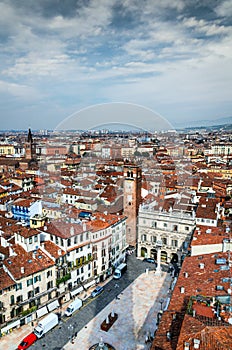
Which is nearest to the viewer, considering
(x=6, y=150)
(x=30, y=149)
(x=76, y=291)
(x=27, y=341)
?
(x=27, y=341)

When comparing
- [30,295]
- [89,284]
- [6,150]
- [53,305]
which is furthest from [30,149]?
[30,295]

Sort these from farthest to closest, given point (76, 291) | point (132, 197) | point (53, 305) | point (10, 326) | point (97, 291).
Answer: point (132, 197), point (97, 291), point (76, 291), point (53, 305), point (10, 326)

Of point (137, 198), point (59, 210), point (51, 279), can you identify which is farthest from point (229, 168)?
point (51, 279)

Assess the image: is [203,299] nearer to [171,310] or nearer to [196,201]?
[171,310]

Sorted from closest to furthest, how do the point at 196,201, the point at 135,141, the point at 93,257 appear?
the point at 93,257, the point at 196,201, the point at 135,141

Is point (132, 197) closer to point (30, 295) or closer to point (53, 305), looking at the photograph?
point (53, 305)

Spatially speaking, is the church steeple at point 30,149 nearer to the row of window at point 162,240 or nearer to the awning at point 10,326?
the row of window at point 162,240

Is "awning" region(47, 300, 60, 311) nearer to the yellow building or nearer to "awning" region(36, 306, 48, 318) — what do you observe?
"awning" region(36, 306, 48, 318)
